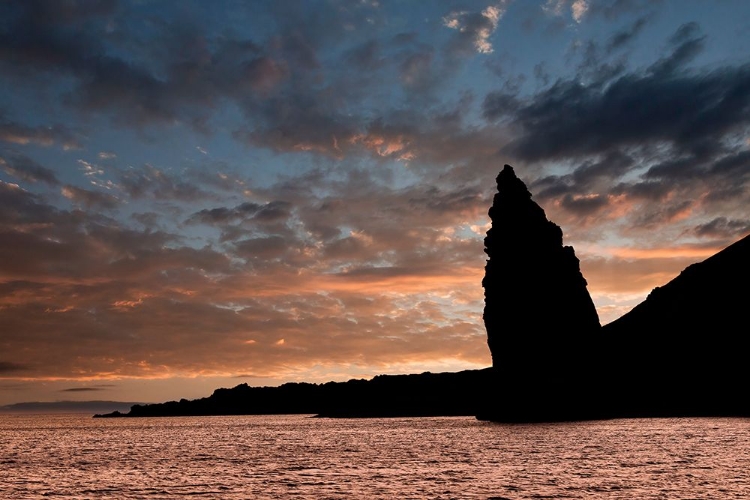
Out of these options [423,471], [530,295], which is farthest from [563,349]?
[423,471]

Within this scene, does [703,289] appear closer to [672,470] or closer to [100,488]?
[672,470]

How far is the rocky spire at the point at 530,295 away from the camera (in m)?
148

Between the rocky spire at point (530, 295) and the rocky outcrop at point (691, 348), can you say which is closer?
the rocky spire at point (530, 295)

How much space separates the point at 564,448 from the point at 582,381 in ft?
255

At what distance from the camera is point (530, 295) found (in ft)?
491

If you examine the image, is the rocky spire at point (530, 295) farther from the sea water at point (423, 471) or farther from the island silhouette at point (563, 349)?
the sea water at point (423, 471)

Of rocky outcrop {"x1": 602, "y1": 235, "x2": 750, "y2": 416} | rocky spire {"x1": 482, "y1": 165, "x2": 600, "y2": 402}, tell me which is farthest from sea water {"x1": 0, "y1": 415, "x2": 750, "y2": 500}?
rocky outcrop {"x1": 602, "y1": 235, "x2": 750, "y2": 416}

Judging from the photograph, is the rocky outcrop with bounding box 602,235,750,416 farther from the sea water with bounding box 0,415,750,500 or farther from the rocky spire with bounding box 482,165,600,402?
the sea water with bounding box 0,415,750,500

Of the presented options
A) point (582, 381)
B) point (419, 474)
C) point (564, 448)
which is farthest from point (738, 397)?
point (419, 474)

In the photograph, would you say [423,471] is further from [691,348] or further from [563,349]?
[691,348]

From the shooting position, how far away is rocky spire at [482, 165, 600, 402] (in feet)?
486

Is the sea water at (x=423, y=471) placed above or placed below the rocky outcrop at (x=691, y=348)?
below

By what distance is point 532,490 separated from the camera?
142ft

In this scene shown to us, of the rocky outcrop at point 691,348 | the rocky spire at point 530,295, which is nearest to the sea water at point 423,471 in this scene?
the rocky spire at point 530,295
